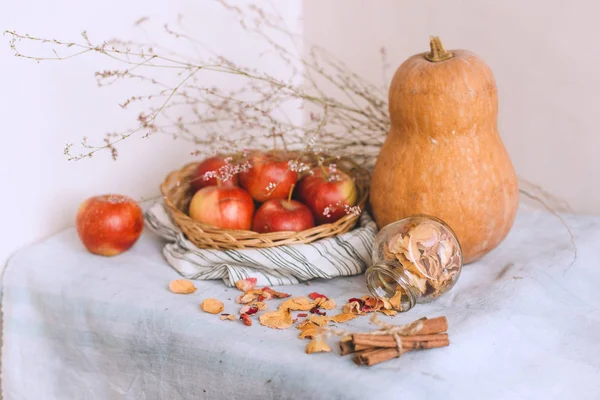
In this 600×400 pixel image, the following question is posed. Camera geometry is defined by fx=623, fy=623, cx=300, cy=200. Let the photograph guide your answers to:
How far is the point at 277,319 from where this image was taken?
814 mm

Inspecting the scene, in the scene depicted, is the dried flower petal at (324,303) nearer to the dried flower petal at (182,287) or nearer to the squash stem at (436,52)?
the dried flower petal at (182,287)

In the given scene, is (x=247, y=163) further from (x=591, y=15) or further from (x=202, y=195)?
(x=591, y=15)

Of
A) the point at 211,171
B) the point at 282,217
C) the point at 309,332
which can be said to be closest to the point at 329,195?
the point at 282,217

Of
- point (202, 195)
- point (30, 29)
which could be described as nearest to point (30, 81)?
point (30, 29)

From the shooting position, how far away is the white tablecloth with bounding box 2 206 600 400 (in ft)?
2.32

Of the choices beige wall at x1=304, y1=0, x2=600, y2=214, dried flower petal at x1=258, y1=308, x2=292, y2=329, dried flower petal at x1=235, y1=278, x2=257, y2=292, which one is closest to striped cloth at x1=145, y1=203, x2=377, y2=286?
dried flower petal at x1=235, y1=278, x2=257, y2=292

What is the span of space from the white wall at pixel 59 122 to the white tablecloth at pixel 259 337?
7cm

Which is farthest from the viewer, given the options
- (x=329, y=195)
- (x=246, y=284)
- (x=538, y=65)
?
(x=538, y=65)

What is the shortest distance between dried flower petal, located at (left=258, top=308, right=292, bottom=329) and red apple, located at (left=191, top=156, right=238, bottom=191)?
0.31 m

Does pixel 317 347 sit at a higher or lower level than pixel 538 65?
lower

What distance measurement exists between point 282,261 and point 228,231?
98 millimetres

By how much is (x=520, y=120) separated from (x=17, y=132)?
940 millimetres

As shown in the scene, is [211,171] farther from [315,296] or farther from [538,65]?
[538,65]

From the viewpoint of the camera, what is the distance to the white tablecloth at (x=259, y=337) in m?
0.71
